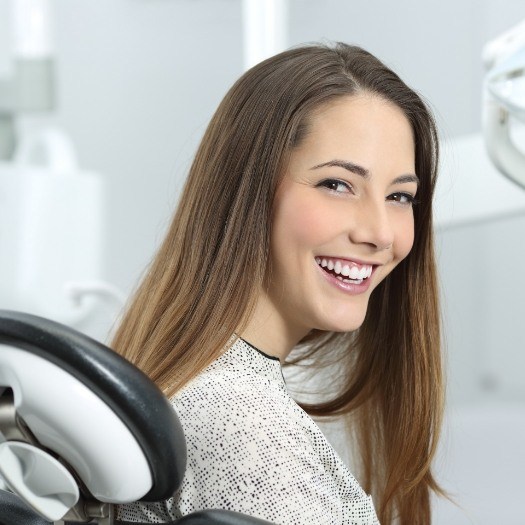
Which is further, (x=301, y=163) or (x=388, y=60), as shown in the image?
(x=388, y=60)

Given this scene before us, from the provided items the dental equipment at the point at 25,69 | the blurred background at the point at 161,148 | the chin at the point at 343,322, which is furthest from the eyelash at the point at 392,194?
the dental equipment at the point at 25,69

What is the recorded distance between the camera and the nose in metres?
1.02

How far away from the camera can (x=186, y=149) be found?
3.30 metres

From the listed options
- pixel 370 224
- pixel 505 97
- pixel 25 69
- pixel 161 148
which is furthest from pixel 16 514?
pixel 161 148

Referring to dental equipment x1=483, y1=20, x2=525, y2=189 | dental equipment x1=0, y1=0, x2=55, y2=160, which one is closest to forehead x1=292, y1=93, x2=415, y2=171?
dental equipment x1=483, y1=20, x2=525, y2=189

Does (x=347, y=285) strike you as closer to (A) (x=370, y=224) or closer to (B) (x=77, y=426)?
(A) (x=370, y=224)

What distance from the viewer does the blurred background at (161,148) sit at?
2582 millimetres

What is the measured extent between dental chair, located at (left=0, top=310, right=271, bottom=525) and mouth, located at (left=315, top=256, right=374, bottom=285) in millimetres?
414

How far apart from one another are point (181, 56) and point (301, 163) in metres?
2.16

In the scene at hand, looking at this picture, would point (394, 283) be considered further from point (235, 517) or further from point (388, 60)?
point (388, 60)

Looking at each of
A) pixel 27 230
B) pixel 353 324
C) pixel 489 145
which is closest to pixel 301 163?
pixel 353 324

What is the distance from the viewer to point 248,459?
2.66 ft

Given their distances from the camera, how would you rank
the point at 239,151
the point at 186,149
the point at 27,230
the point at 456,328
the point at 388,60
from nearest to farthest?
the point at 239,151 → the point at 27,230 → the point at 388,60 → the point at 186,149 → the point at 456,328

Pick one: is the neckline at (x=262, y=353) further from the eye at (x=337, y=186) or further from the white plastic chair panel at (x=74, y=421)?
the white plastic chair panel at (x=74, y=421)
